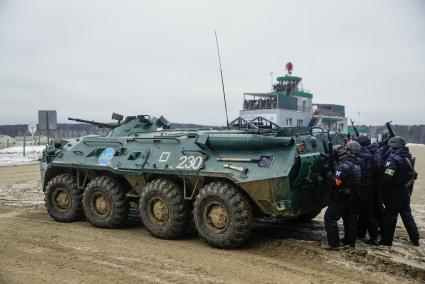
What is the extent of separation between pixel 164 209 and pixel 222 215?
1161 millimetres

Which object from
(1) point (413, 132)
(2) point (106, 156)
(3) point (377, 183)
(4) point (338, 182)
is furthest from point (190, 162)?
(1) point (413, 132)

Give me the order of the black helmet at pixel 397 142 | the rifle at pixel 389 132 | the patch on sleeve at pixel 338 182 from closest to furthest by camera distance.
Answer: the patch on sleeve at pixel 338 182 < the black helmet at pixel 397 142 < the rifle at pixel 389 132

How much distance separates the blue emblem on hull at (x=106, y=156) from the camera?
888 cm

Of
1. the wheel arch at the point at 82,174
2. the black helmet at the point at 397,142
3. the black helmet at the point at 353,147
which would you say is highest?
the black helmet at the point at 397,142

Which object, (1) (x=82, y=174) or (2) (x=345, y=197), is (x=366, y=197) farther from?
(1) (x=82, y=174)

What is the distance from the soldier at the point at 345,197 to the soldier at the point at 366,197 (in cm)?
15

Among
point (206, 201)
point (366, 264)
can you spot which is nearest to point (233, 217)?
point (206, 201)

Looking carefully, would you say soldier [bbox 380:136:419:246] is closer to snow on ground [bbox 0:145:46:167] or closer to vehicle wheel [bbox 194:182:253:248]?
vehicle wheel [bbox 194:182:253:248]

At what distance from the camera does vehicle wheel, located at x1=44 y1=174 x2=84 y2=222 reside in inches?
368

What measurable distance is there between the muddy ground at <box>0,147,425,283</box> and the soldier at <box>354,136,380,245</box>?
14.6 inches

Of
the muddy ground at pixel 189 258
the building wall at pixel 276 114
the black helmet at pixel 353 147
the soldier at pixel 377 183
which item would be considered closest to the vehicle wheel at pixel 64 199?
the muddy ground at pixel 189 258

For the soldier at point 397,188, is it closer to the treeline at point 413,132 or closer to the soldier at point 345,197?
the soldier at point 345,197

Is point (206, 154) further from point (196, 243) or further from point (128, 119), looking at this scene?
point (128, 119)

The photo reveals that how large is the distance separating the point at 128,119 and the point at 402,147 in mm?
5472
